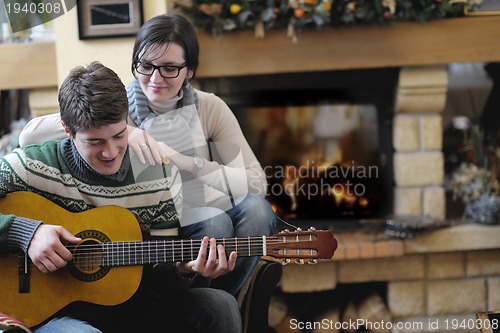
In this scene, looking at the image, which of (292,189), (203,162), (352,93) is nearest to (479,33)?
(352,93)

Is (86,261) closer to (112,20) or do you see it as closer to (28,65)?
(112,20)

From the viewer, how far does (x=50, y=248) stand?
140 centimetres

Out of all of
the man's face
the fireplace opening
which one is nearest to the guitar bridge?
the man's face

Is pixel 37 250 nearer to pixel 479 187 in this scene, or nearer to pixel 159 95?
pixel 159 95

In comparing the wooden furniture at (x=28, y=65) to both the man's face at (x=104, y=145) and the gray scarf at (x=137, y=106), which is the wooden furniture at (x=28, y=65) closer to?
the gray scarf at (x=137, y=106)

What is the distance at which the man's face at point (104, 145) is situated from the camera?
4.59ft

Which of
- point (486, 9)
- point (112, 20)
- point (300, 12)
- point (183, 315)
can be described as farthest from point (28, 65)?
point (486, 9)

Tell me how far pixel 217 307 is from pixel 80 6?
90 centimetres

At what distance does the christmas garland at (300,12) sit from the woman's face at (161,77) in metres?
0.60

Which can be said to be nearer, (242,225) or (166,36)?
(166,36)

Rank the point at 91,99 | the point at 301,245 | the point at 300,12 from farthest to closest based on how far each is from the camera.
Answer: the point at 300,12 < the point at 301,245 < the point at 91,99

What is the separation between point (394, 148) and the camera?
241 cm

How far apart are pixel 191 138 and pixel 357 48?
875mm

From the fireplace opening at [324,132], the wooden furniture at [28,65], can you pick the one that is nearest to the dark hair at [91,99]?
the wooden furniture at [28,65]
